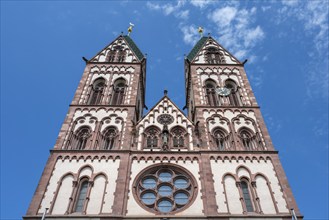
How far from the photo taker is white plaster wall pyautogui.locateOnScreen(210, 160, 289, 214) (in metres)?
16.1

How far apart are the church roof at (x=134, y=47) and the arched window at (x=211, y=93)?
7.39 metres

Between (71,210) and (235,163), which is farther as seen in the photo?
(235,163)

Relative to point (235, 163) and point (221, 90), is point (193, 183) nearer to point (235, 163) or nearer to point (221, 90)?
point (235, 163)

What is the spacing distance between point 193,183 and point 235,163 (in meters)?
3.01

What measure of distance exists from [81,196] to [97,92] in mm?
10150

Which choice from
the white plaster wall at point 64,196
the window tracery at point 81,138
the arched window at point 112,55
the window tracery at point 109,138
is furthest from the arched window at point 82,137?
the arched window at point 112,55

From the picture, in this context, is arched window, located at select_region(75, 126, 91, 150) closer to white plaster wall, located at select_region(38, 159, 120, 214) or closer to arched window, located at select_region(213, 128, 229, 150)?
white plaster wall, located at select_region(38, 159, 120, 214)

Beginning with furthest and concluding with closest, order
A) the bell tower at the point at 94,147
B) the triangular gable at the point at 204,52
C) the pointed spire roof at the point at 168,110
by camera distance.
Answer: the triangular gable at the point at 204,52 → the pointed spire roof at the point at 168,110 → the bell tower at the point at 94,147

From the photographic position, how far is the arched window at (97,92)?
23.4 meters

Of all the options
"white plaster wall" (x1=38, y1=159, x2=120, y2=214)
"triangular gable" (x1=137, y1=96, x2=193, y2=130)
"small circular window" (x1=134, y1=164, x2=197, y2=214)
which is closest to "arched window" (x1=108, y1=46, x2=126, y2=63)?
"triangular gable" (x1=137, y1=96, x2=193, y2=130)

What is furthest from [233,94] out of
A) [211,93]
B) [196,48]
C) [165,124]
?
[196,48]

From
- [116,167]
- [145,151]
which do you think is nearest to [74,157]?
[116,167]

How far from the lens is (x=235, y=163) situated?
59.4ft

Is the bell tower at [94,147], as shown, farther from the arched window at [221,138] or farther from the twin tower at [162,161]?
the arched window at [221,138]
